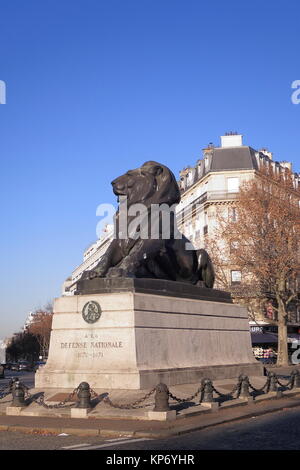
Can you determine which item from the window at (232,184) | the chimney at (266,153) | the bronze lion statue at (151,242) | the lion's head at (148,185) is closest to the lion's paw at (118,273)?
the bronze lion statue at (151,242)

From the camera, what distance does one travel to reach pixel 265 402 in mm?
17344

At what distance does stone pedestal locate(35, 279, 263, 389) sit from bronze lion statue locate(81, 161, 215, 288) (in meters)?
0.84

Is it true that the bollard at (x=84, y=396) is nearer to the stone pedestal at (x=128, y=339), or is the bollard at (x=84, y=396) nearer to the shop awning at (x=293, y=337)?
the stone pedestal at (x=128, y=339)

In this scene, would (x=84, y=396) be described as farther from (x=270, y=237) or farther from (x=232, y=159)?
(x=232, y=159)

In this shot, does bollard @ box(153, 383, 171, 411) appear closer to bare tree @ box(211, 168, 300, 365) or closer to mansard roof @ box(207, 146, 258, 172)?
bare tree @ box(211, 168, 300, 365)

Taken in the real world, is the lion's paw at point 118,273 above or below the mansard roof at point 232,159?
below

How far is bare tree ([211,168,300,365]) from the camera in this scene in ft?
145

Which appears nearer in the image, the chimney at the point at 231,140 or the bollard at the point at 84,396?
the bollard at the point at 84,396

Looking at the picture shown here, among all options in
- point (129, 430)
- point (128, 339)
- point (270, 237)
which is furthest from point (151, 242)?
point (270, 237)

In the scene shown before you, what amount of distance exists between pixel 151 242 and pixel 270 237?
2749 cm

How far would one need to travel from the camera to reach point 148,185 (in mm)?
18922

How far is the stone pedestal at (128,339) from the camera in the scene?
15.2 metres
